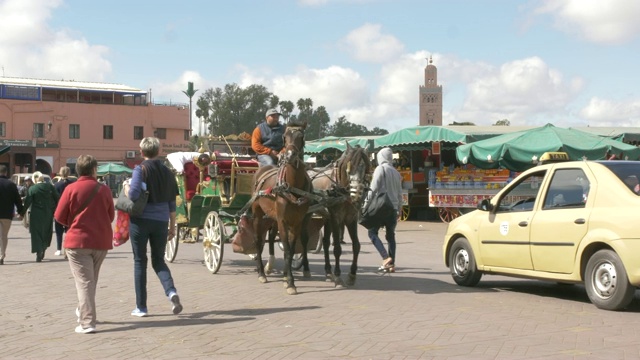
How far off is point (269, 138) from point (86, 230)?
496cm

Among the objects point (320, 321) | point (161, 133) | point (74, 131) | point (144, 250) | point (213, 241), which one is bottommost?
point (320, 321)

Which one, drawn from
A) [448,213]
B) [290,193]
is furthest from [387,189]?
[448,213]

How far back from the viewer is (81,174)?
27.4 ft

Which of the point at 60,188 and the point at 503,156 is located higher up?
the point at 503,156

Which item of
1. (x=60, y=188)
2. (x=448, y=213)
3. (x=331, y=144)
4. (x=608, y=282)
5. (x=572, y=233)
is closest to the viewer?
(x=608, y=282)

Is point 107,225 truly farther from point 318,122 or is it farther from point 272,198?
point 318,122

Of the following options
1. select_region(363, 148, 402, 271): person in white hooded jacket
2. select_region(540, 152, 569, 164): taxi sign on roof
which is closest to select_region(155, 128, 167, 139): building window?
select_region(540, 152, 569, 164): taxi sign on roof

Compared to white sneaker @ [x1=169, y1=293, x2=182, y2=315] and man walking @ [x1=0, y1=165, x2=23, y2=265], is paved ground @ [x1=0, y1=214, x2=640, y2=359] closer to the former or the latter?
white sneaker @ [x1=169, y1=293, x2=182, y2=315]

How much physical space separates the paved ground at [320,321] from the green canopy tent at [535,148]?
10.3 m

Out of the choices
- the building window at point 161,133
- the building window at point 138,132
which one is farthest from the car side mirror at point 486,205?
the building window at point 161,133

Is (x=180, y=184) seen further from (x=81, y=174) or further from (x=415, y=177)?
(x=415, y=177)

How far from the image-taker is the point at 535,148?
22328 mm

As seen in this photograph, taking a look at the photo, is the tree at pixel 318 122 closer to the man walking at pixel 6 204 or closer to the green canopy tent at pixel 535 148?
the green canopy tent at pixel 535 148

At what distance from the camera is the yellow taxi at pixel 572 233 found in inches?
342
